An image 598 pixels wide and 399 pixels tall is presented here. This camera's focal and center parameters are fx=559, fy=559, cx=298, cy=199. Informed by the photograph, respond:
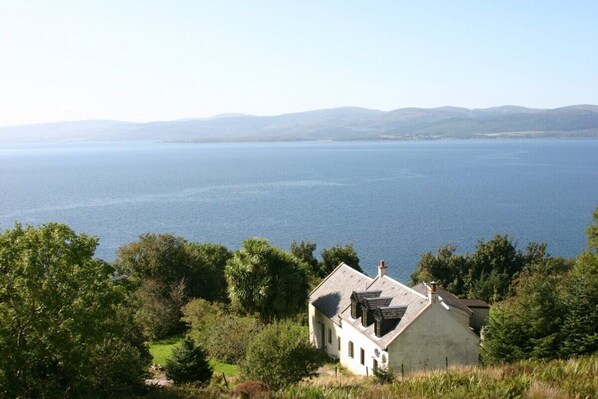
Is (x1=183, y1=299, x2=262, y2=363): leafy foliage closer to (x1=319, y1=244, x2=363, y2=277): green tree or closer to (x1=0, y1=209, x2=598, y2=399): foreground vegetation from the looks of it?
(x1=0, y1=209, x2=598, y2=399): foreground vegetation

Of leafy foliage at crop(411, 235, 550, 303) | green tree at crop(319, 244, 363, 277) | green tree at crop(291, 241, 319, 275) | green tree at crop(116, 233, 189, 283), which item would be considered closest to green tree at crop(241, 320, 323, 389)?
green tree at crop(116, 233, 189, 283)

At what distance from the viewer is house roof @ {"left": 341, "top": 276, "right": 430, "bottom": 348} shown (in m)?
27.9

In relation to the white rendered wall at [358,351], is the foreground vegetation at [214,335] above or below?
above

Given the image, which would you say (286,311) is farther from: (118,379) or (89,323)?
(89,323)

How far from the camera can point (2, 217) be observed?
347 ft

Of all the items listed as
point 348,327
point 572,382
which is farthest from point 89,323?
point 348,327

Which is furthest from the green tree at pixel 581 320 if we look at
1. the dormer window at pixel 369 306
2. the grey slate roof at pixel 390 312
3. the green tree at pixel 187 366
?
the green tree at pixel 187 366

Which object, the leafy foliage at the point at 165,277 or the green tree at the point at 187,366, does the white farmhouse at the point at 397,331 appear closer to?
the green tree at the point at 187,366

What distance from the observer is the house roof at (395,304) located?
2792cm

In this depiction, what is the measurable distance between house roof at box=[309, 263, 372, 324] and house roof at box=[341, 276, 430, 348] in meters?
1.05

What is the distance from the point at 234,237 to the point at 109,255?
20.5m

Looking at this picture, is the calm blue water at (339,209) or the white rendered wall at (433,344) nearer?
the white rendered wall at (433,344)

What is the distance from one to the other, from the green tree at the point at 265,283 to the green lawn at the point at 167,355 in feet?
13.1

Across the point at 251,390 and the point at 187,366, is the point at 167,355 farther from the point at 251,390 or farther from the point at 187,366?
the point at 251,390
